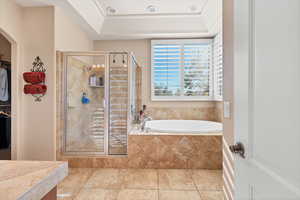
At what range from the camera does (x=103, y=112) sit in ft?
9.59

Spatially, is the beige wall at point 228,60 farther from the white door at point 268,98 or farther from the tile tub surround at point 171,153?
the tile tub surround at point 171,153

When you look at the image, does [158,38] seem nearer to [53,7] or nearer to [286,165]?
[53,7]

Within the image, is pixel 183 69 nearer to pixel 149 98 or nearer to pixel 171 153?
pixel 149 98

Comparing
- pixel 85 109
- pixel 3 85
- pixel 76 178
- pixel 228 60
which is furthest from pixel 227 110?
pixel 3 85

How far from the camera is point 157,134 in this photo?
109 inches

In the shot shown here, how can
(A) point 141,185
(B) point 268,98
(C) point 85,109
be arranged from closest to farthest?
(B) point 268,98
(A) point 141,185
(C) point 85,109

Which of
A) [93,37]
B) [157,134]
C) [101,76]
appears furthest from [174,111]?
[93,37]

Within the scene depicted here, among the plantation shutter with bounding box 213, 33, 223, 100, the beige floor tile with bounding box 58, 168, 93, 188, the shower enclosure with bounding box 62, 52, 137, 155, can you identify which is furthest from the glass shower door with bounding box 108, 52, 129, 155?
the plantation shutter with bounding box 213, 33, 223, 100

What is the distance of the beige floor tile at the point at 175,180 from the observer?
2213 millimetres

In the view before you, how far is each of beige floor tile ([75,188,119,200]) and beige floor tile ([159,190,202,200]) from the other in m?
0.54

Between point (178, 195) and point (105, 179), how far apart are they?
3.26 feet

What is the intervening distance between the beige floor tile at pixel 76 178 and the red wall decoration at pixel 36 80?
123 centimetres

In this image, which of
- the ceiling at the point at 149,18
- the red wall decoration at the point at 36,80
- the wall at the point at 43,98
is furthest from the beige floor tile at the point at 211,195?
the ceiling at the point at 149,18

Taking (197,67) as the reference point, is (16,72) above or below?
below
